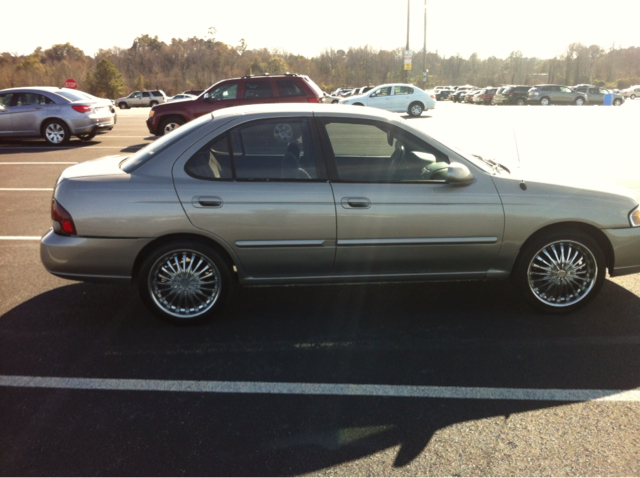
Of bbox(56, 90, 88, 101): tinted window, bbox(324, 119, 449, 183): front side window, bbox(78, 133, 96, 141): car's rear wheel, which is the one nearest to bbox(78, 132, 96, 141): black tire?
bbox(78, 133, 96, 141): car's rear wheel

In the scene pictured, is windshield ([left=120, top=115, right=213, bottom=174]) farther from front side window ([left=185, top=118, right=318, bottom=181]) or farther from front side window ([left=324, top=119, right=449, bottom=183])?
front side window ([left=324, top=119, right=449, bottom=183])

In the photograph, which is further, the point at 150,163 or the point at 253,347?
the point at 150,163

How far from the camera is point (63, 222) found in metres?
4.36

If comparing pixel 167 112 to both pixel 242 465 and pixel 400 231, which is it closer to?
pixel 400 231

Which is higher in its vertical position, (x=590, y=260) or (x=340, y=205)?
(x=340, y=205)

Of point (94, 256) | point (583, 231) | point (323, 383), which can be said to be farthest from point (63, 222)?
point (583, 231)

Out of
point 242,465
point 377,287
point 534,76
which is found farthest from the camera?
point 534,76

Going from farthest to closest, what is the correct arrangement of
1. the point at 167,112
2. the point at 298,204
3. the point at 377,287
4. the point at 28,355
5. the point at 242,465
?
the point at 167,112 → the point at 377,287 → the point at 298,204 → the point at 28,355 → the point at 242,465

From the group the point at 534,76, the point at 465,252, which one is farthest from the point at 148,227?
the point at 534,76

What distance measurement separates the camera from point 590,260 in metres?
4.62

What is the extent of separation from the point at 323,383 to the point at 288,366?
33cm

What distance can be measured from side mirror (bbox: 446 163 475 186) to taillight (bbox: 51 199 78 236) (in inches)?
110

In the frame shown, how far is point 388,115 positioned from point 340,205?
92cm

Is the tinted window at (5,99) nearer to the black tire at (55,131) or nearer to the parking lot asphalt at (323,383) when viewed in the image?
the black tire at (55,131)
